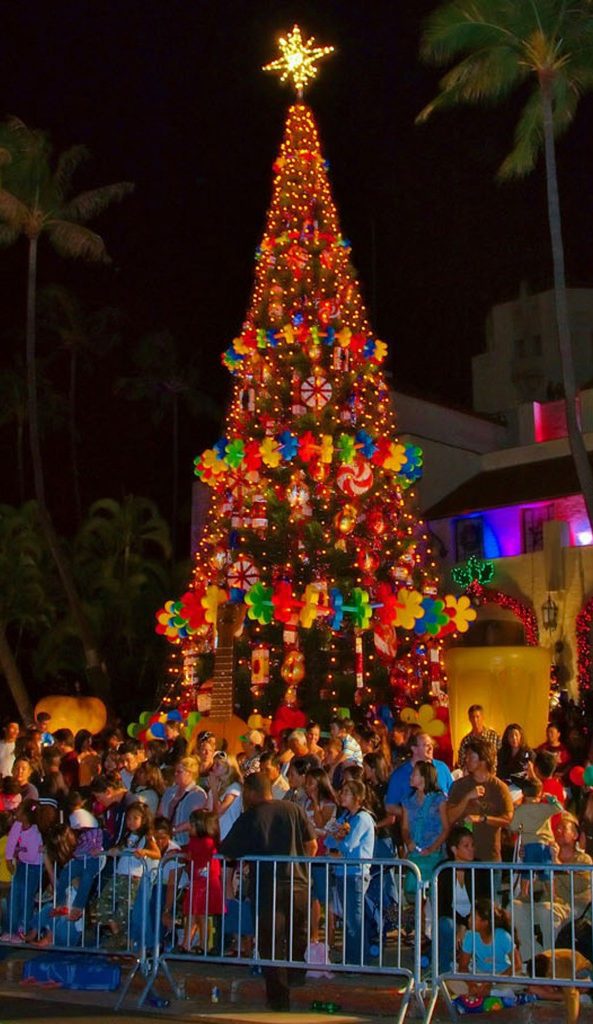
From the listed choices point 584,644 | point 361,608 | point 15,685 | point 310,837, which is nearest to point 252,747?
point 310,837

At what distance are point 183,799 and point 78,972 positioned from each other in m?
1.96

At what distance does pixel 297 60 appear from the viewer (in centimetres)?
2662

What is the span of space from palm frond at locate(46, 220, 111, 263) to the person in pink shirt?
2060 cm

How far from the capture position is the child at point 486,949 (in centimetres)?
934

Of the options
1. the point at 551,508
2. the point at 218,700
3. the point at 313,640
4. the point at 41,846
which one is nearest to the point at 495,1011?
the point at 41,846

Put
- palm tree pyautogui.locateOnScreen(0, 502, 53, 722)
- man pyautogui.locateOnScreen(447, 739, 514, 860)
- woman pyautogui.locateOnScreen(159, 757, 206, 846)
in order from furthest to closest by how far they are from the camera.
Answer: palm tree pyautogui.locateOnScreen(0, 502, 53, 722), woman pyautogui.locateOnScreen(159, 757, 206, 846), man pyautogui.locateOnScreen(447, 739, 514, 860)

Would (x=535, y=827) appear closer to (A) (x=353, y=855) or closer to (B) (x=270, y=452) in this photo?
(A) (x=353, y=855)

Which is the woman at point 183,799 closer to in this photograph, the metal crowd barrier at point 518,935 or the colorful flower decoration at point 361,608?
the metal crowd barrier at point 518,935

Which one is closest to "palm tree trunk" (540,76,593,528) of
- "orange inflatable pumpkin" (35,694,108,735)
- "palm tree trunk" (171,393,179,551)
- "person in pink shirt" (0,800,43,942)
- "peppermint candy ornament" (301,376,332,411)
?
"peppermint candy ornament" (301,376,332,411)

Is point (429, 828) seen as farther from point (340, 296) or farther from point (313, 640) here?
point (340, 296)

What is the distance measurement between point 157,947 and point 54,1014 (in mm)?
941

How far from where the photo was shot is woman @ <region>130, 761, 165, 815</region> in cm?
1334

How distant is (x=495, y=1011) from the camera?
9805 mm

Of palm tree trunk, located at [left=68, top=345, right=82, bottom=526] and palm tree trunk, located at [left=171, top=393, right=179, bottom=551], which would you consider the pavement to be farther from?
palm tree trunk, located at [left=68, top=345, right=82, bottom=526]
